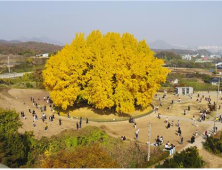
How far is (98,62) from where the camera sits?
34.7 meters

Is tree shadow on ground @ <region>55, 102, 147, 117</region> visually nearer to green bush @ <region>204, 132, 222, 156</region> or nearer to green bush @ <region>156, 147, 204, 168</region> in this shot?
green bush @ <region>204, 132, 222, 156</region>

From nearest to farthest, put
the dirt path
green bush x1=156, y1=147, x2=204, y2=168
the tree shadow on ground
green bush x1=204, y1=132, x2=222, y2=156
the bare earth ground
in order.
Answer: green bush x1=156, y1=147, x2=204, y2=168 < the dirt path < green bush x1=204, y1=132, x2=222, y2=156 < the bare earth ground < the tree shadow on ground

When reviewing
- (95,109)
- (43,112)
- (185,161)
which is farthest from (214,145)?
(43,112)

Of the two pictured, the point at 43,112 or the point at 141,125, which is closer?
the point at 141,125

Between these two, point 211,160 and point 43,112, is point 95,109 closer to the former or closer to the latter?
point 43,112

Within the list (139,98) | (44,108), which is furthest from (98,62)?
(44,108)

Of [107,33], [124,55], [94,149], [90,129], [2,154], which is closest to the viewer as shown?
[94,149]

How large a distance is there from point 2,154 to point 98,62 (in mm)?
19622

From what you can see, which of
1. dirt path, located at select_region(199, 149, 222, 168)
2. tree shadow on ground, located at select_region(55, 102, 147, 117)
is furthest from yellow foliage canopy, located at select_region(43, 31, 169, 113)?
dirt path, located at select_region(199, 149, 222, 168)

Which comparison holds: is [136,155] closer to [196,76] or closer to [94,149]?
[94,149]

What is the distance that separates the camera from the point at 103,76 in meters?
34.0

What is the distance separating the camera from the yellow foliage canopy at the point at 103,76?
3416 centimetres

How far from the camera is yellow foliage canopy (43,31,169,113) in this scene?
34.2 metres

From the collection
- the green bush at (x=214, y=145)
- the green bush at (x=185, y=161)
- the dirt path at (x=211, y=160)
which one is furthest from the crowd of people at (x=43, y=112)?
the green bush at (x=214, y=145)
